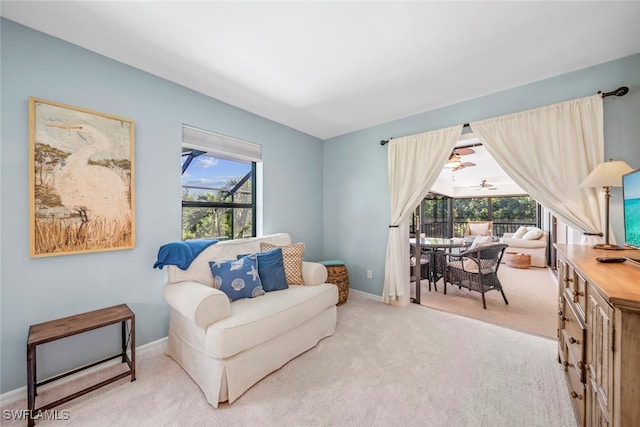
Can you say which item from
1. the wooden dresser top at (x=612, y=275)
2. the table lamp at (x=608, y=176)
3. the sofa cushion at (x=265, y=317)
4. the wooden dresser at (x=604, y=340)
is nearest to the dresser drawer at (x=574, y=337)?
the wooden dresser at (x=604, y=340)

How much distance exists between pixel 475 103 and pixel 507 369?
2529 millimetres

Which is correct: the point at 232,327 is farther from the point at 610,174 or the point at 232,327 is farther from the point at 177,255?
the point at 610,174

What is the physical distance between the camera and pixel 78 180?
6.05 ft

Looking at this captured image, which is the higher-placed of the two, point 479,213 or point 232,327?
point 479,213

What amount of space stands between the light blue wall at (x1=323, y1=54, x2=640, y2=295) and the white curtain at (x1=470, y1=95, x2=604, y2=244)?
0.09 metres

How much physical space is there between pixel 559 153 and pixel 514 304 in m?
2.11

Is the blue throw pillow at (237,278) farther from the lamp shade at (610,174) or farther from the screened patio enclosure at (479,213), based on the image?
the screened patio enclosure at (479,213)

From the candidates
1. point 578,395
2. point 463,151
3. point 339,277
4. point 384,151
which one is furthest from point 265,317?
point 463,151

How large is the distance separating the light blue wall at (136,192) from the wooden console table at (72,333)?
4.0 inches

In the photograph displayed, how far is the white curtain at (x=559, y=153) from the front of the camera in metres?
2.08

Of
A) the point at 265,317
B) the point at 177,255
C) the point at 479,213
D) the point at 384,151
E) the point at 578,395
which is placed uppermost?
the point at 384,151

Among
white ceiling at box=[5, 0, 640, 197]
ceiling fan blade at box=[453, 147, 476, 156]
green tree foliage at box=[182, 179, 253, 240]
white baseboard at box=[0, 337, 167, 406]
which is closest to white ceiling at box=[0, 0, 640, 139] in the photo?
white ceiling at box=[5, 0, 640, 197]

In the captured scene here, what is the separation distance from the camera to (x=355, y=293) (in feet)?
12.2

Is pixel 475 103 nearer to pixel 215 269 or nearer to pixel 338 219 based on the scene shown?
pixel 338 219
